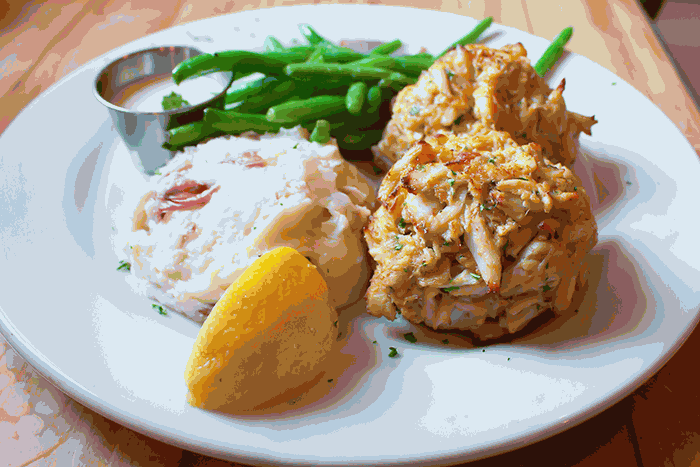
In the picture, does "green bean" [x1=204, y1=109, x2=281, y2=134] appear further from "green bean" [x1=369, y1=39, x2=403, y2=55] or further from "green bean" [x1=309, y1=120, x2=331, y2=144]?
"green bean" [x1=369, y1=39, x2=403, y2=55]

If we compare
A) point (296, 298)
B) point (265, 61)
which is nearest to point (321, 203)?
point (296, 298)

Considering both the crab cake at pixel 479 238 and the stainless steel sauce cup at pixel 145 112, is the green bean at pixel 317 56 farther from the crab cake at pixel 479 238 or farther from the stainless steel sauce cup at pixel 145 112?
the crab cake at pixel 479 238

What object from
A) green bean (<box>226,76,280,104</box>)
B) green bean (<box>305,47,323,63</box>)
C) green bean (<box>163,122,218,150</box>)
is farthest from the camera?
green bean (<box>305,47,323,63</box>)

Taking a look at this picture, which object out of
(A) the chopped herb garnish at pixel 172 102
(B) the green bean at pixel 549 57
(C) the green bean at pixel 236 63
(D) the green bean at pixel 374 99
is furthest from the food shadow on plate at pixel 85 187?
(B) the green bean at pixel 549 57

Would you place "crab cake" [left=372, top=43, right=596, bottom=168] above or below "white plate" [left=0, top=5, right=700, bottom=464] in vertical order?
above

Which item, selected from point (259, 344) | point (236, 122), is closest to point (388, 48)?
point (236, 122)

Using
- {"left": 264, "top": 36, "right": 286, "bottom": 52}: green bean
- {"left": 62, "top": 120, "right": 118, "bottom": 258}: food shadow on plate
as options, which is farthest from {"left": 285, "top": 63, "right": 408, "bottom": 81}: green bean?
{"left": 62, "top": 120, "right": 118, "bottom": 258}: food shadow on plate
